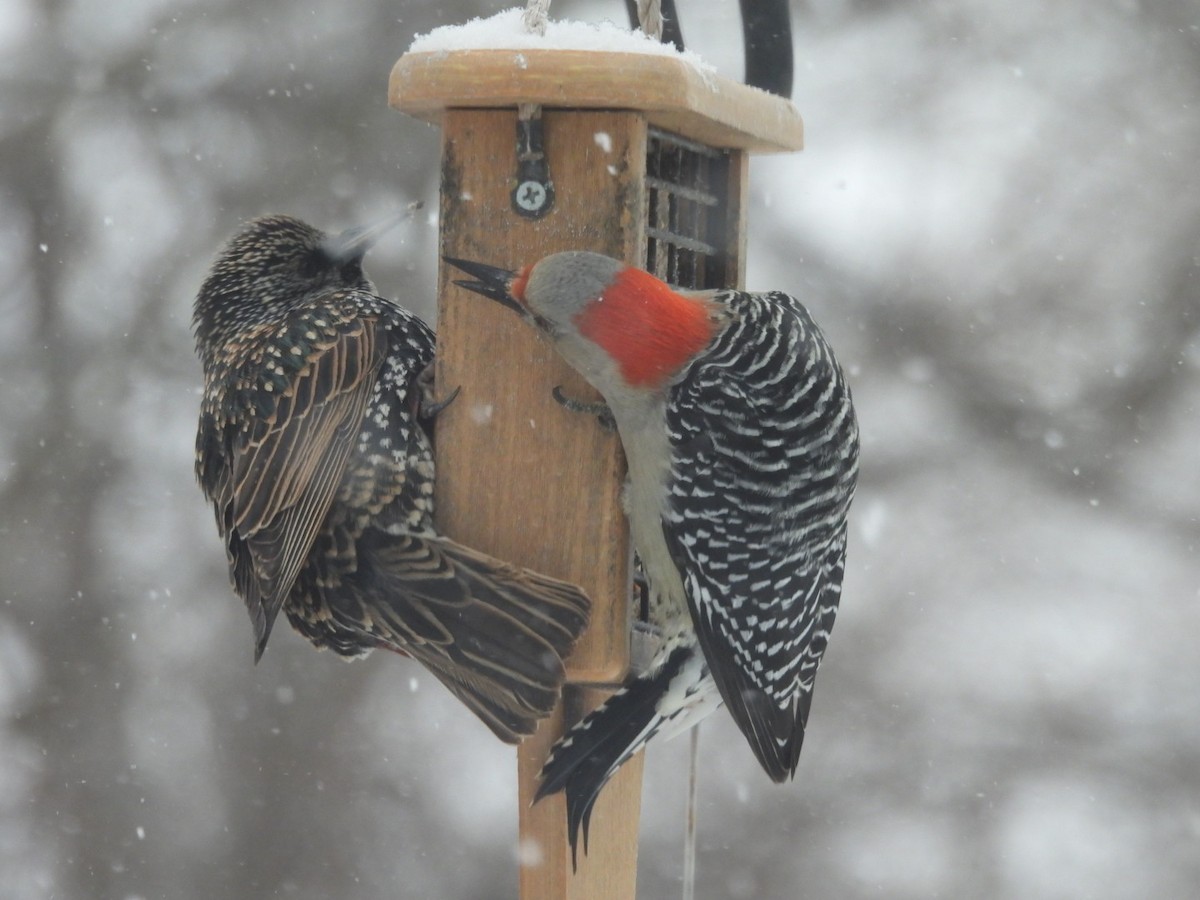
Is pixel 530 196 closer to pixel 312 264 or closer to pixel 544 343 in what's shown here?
pixel 544 343

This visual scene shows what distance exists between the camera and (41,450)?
5.75m

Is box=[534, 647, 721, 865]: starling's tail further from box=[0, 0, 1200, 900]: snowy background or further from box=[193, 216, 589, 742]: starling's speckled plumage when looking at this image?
box=[0, 0, 1200, 900]: snowy background

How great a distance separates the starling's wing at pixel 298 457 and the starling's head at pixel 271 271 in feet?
1.25

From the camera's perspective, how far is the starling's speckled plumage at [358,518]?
8.58 feet

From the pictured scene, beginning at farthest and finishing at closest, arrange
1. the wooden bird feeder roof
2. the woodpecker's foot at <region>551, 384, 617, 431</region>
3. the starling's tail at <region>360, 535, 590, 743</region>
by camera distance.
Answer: the woodpecker's foot at <region>551, 384, 617, 431</region> → the starling's tail at <region>360, 535, 590, 743</region> → the wooden bird feeder roof

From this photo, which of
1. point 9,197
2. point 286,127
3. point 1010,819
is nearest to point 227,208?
point 286,127

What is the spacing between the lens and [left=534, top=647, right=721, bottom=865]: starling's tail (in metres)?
2.68

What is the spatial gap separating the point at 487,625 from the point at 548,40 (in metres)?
0.98

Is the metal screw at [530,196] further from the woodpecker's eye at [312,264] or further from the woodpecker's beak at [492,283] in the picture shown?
the woodpecker's eye at [312,264]

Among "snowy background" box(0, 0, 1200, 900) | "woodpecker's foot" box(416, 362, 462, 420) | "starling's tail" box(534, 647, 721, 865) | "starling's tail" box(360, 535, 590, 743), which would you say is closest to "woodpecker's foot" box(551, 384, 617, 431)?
"woodpecker's foot" box(416, 362, 462, 420)

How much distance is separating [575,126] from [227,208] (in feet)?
10.8

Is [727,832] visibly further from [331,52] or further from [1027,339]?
[331,52]

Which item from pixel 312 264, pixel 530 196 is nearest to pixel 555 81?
pixel 530 196

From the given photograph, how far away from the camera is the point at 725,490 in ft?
8.89
